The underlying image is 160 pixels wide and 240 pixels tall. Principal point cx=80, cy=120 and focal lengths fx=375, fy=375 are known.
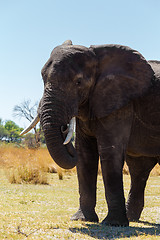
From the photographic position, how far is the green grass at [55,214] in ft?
16.4

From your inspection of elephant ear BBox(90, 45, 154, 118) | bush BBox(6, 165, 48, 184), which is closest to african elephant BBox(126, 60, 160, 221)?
elephant ear BBox(90, 45, 154, 118)

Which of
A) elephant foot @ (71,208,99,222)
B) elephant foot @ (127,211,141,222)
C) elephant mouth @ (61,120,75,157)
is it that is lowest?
elephant foot @ (127,211,141,222)

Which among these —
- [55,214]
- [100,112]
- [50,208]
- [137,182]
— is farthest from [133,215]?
[100,112]

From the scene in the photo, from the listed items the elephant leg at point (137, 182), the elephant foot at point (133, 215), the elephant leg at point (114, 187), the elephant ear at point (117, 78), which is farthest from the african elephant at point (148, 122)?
the elephant foot at point (133, 215)

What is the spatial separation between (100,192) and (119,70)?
6.29 m

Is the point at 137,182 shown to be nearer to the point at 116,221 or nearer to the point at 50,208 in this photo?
the point at 116,221

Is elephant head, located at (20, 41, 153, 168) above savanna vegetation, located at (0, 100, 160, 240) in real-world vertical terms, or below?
above

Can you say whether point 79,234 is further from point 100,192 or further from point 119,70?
point 100,192

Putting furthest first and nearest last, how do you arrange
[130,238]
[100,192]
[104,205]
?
[100,192] → [104,205] → [130,238]

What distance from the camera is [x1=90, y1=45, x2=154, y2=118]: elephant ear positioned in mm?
5719

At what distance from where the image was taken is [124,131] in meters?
5.72

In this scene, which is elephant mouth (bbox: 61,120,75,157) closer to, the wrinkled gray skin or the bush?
the wrinkled gray skin

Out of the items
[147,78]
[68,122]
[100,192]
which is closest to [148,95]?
[147,78]

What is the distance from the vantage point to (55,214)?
24.7 ft
